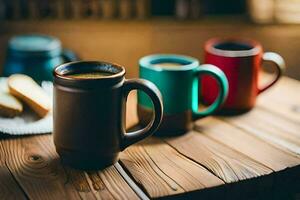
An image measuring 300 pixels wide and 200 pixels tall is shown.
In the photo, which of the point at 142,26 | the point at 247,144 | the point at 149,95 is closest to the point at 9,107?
the point at 149,95

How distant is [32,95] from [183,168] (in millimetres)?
372

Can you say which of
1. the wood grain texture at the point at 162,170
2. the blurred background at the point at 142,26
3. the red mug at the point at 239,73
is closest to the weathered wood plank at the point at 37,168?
the wood grain texture at the point at 162,170

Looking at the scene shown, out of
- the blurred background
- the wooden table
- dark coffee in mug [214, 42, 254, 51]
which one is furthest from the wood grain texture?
the blurred background

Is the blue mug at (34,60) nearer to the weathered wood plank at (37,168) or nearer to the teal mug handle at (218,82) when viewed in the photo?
the weathered wood plank at (37,168)

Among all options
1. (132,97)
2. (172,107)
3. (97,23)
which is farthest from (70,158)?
(97,23)

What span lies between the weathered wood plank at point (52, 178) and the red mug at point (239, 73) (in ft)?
1.20

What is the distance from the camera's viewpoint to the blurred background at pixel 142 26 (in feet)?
6.36

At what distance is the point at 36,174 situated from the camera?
0.89 m

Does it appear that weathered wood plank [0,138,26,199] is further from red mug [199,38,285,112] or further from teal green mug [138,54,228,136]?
red mug [199,38,285,112]

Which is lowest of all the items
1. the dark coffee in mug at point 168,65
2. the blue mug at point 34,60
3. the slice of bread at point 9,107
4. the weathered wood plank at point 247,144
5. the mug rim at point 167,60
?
the weathered wood plank at point 247,144

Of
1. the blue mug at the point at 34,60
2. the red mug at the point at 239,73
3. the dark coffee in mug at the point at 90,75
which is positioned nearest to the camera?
the dark coffee in mug at the point at 90,75

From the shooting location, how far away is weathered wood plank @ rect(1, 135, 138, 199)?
2.73 feet

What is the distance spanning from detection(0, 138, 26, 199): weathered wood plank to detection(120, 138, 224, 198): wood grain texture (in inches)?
7.4

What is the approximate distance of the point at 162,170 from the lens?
920mm
